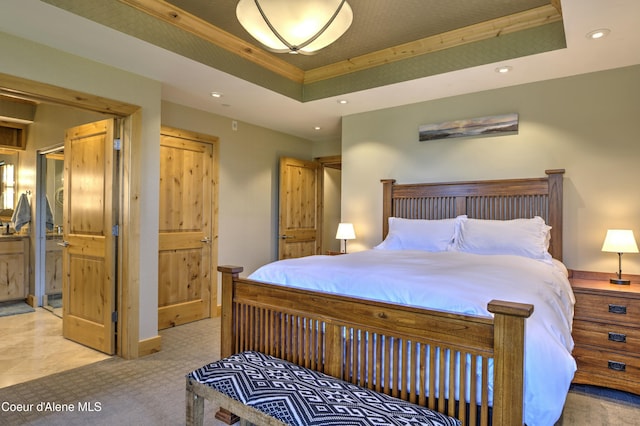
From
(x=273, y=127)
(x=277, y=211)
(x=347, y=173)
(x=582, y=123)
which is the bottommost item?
(x=277, y=211)

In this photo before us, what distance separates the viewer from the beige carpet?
87.9 inches

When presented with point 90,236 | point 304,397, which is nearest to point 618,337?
point 304,397

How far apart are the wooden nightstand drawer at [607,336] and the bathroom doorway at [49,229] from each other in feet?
17.7

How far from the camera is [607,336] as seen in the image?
2.68m

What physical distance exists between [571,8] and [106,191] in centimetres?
368

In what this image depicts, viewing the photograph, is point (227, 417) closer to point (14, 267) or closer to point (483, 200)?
point (483, 200)

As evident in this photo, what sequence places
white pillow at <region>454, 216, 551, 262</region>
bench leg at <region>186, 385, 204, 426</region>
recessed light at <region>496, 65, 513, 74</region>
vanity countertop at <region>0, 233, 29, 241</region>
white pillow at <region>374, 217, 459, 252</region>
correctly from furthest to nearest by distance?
vanity countertop at <region>0, 233, 29, 241</region> → white pillow at <region>374, 217, 459, 252</region> → recessed light at <region>496, 65, 513, 74</region> → white pillow at <region>454, 216, 551, 262</region> → bench leg at <region>186, 385, 204, 426</region>

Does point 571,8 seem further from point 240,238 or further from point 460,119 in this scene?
point 240,238

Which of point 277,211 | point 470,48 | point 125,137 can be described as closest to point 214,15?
point 125,137

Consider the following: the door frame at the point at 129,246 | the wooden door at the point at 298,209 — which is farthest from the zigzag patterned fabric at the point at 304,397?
the wooden door at the point at 298,209

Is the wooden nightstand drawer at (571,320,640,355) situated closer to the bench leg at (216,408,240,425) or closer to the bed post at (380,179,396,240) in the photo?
the bed post at (380,179,396,240)

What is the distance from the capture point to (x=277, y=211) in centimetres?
537

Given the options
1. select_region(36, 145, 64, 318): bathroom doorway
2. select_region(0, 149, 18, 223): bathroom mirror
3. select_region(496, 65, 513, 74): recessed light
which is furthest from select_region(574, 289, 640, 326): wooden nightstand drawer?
select_region(0, 149, 18, 223): bathroom mirror

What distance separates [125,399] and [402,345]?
1.92 metres
